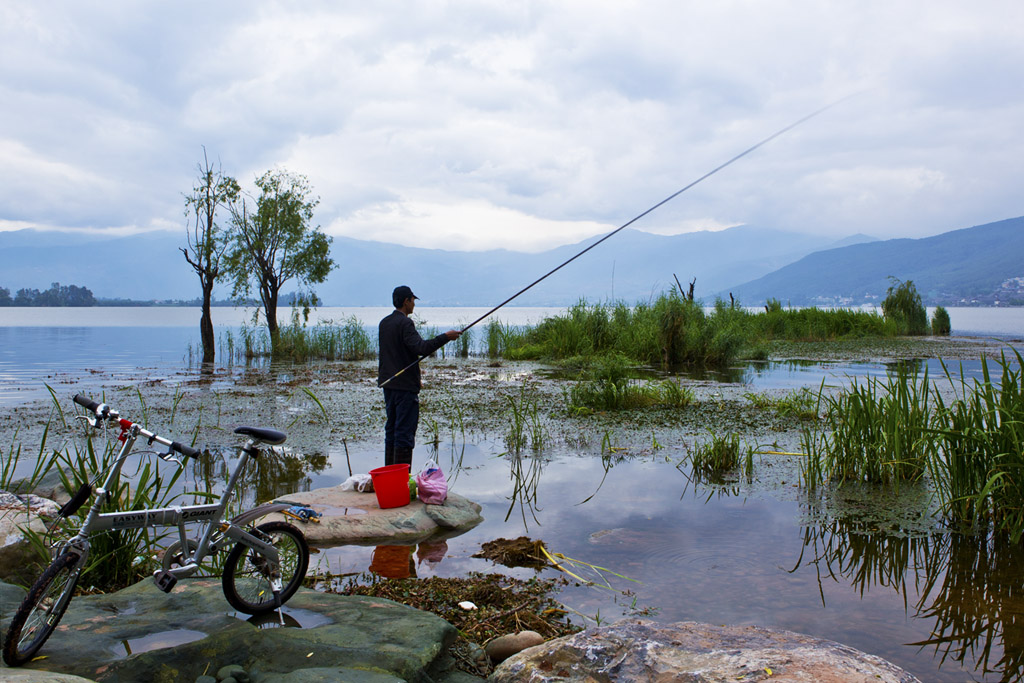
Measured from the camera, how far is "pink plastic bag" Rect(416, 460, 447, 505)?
216 inches

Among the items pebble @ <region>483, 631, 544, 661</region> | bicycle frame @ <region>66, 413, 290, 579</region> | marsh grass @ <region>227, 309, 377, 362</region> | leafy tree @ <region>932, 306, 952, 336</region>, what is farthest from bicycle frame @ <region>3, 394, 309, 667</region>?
leafy tree @ <region>932, 306, 952, 336</region>

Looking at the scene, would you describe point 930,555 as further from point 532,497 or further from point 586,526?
point 532,497

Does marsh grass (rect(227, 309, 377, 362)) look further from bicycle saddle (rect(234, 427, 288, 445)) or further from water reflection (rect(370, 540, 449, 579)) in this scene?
bicycle saddle (rect(234, 427, 288, 445))

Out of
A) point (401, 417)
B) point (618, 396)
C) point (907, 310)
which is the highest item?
point (907, 310)

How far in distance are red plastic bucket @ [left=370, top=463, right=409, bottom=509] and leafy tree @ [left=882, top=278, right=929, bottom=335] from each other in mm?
28381

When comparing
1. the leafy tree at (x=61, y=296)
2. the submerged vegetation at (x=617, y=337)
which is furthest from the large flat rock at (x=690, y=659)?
the leafy tree at (x=61, y=296)

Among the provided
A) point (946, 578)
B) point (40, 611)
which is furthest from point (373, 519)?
point (946, 578)

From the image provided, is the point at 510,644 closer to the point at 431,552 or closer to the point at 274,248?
the point at 431,552

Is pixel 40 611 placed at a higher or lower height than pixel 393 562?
higher

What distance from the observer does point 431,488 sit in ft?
18.0

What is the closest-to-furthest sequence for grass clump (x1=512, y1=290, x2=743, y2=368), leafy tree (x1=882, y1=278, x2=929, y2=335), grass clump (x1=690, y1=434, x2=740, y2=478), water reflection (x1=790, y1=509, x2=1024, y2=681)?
water reflection (x1=790, y1=509, x2=1024, y2=681), grass clump (x1=690, y1=434, x2=740, y2=478), grass clump (x1=512, y1=290, x2=743, y2=368), leafy tree (x1=882, y1=278, x2=929, y2=335)

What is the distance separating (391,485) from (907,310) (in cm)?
2977

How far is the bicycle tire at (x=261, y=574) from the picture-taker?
10.4 ft

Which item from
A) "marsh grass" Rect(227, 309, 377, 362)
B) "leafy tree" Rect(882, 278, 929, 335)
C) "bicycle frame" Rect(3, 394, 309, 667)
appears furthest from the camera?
"leafy tree" Rect(882, 278, 929, 335)
